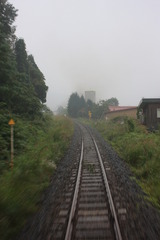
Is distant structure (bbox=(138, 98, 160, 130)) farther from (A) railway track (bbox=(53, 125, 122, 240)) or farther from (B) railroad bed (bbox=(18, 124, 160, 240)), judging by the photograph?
(A) railway track (bbox=(53, 125, 122, 240))

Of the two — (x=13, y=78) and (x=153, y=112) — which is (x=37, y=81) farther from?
(x=153, y=112)

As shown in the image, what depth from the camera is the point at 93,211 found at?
13.8ft

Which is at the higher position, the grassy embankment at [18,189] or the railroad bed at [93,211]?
the grassy embankment at [18,189]

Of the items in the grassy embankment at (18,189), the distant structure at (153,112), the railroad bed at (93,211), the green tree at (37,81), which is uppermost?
the green tree at (37,81)

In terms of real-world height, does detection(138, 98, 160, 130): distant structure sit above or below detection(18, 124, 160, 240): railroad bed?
above

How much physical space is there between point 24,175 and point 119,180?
3.73m

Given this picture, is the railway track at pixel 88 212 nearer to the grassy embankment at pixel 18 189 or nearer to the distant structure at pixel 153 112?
the grassy embankment at pixel 18 189

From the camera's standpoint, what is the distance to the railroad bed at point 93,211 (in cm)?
342

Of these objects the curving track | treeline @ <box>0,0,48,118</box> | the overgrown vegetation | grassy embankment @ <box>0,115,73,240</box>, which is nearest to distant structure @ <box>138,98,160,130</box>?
the overgrown vegetation

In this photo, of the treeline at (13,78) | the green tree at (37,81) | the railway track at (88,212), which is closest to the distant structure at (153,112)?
the treeline at (13,78)

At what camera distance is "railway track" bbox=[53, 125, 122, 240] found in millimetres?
3408

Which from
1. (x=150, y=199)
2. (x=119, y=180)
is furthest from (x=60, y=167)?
(x=150, y=199)

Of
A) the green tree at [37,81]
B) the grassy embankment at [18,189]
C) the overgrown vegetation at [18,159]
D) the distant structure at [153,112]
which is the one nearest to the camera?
the grassy embankment at [18,189]

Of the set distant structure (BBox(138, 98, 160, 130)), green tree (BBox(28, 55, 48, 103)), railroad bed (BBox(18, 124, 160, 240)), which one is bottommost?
railroad bed (BBox(18, 124, 160, 240))
